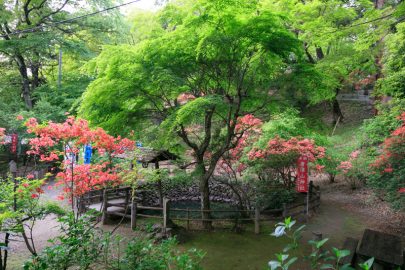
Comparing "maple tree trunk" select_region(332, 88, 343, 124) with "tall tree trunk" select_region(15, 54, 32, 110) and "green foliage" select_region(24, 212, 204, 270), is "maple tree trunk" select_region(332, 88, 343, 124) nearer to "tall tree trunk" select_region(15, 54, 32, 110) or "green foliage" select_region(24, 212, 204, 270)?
"green foliage" select_region(24, 212, 204, 270)

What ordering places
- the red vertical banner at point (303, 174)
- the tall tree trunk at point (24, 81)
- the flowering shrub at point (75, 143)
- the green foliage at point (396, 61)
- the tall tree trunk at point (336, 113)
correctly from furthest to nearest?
the tall tree trunk at point (336, 113) → the tall tree trunk at point (24, 81) → the green foliage at point (396, 61) → the red vertical banner at point (303, 174) → the flowering shrub at point (75, 143)

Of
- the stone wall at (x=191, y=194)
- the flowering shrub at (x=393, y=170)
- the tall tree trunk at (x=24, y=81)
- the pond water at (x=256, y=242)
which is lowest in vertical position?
the pond water at (x=256, y=242)

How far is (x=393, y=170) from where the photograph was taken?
7.64 meters

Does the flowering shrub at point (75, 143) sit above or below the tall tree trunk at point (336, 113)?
below

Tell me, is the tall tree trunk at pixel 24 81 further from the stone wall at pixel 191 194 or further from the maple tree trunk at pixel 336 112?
the maple tree trunk at pixel 336 112

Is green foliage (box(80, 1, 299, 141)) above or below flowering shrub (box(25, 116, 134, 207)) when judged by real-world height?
above

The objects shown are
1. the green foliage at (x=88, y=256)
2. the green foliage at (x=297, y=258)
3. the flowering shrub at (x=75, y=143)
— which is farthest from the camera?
the flowering shrub at (x=75, y=143)

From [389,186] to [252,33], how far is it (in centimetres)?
530

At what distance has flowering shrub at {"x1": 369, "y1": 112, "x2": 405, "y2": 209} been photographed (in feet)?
23.5

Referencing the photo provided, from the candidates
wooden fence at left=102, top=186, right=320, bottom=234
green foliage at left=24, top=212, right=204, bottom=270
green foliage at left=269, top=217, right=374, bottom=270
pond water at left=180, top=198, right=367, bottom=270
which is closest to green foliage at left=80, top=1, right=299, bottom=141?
wooden fence at left=102, top=186, right=320, bottom=234

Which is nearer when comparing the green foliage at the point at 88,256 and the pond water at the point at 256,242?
the green foliage at the point at 88,256

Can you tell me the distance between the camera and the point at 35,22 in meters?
17.2

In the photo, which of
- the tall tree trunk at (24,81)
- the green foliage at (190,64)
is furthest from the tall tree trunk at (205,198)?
the tall tree trunk at (24,81)

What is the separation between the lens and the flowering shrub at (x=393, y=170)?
23.5 feet
